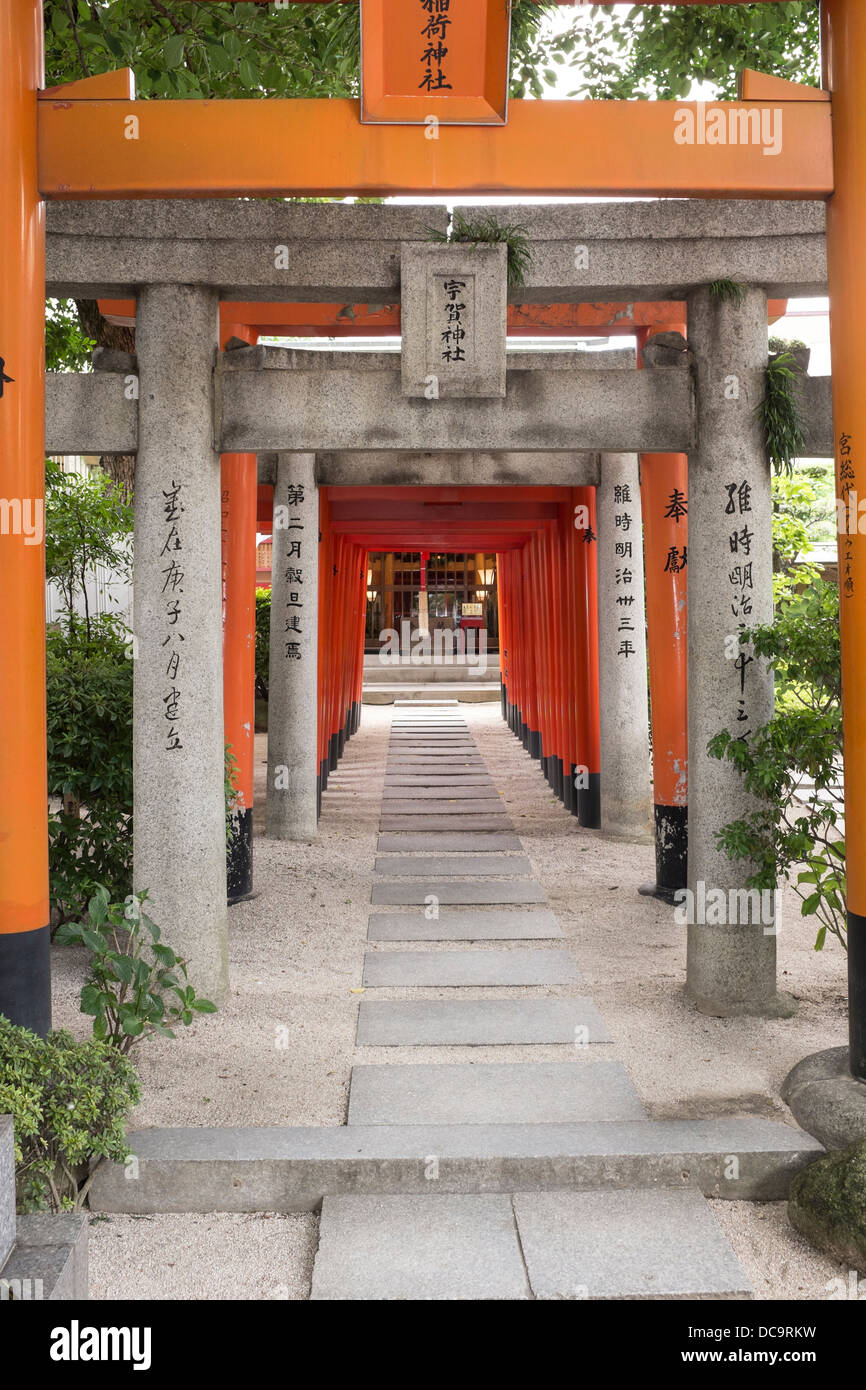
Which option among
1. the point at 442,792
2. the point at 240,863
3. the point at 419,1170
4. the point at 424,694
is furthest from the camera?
the point at 424,694

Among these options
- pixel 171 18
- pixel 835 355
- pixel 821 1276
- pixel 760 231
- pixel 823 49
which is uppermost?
pixel 171 18

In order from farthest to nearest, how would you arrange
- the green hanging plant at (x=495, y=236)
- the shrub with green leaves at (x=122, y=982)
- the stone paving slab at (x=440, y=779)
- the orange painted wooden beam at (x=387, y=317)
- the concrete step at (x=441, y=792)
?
1. the stone paving slab at (x=440, y=779)
2. the concrete step at (x=441, y=792)
3. the orange painted wooden beam at (x=387, y=317)
4. the green hanging plant at (x=495, y=236)
5. the shrub with green leaves at (x=122, y=982)

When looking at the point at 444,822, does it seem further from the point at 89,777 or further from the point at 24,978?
the point at 24,978

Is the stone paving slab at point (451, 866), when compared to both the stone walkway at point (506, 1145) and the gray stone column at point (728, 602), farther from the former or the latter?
the gray stone column at point (728, 602)

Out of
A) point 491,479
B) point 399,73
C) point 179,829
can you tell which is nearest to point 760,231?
point 399,73

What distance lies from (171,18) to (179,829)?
4.10 m

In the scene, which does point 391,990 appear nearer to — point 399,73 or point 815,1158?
point 815,1158

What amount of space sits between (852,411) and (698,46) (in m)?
4.41

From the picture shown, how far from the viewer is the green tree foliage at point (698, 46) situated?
6641 mm

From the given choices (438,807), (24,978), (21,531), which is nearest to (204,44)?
(21,531)

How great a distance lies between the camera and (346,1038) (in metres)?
4.67

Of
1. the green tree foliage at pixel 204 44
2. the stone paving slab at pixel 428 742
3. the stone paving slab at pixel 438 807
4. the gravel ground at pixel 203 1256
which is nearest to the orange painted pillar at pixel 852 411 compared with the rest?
the gravel ground at pixel 203 1256

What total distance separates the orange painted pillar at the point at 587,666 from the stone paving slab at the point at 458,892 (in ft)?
7.00
